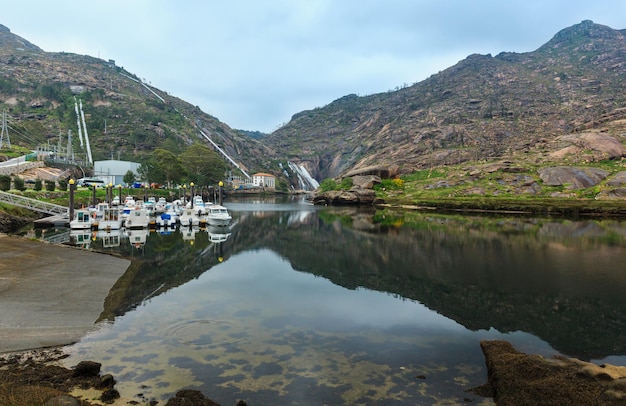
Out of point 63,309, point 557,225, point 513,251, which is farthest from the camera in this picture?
point 557,225

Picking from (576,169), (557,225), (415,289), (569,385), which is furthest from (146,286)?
(576,169)

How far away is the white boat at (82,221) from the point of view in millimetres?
58656

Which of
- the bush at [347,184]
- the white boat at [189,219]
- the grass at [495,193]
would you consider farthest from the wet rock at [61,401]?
the bush at [347,184]

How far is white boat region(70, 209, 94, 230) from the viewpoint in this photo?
5866cm

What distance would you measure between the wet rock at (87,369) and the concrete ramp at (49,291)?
3.69 meters

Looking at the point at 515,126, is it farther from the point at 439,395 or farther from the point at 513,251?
the point at 439,395

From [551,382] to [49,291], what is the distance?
26.1 m

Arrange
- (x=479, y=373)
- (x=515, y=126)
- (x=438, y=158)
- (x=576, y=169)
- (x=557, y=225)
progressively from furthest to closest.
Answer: (x=515, y=126)
(x=438, y=158)
(x=576, y=169)
(x=557, y=225)
(x=479, y=373)

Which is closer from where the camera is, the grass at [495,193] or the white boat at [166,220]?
the white boat at [166,220]

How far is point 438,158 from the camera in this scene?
168 m

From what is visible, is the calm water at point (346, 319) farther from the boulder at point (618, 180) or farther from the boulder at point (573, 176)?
the boulder at point (573, 176)

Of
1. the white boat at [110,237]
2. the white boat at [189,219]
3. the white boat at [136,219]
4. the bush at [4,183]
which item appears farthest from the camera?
the bush at [4,183]

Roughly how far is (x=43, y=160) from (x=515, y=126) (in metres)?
194

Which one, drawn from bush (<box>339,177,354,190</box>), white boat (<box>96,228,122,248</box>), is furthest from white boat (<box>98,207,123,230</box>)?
bush (<box>339,177,354,190</box>)
